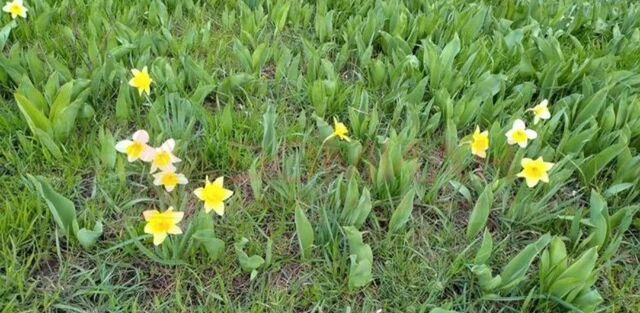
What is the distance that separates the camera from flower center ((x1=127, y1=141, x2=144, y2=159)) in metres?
1.90

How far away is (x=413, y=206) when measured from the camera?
2.10 m

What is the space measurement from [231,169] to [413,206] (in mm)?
620

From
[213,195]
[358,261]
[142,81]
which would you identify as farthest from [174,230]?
[142,81]

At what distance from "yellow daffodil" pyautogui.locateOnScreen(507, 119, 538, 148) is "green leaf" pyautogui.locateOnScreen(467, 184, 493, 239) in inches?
9.3

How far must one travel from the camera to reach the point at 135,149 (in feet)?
6.23

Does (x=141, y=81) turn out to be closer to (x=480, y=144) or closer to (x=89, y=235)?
(x=89, y=235)

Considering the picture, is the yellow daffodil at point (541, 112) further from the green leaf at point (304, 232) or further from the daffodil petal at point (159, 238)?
the daffodil petal at point (159, 238)

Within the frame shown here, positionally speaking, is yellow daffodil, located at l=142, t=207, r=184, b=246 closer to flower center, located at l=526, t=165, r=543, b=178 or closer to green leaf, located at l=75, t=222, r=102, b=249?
green leaf, located at l=75, t=222, r=102, b=249

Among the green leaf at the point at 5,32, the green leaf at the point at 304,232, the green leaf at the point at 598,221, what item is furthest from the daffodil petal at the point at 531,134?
the green leaf at the point at 5,32

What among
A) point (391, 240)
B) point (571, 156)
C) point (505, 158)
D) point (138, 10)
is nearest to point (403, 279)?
point (391, 240)

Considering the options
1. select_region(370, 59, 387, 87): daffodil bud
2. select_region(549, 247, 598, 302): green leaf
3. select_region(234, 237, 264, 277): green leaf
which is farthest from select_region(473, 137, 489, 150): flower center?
select_region(234, 237, 264, 277): green leaf

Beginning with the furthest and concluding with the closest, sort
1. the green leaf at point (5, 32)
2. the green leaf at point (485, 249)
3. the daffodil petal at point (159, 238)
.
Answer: the green leaf at point (5, 32)
the green leaf at point (485, 249)
the daffodil petal at point (159, 238)

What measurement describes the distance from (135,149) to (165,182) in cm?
13

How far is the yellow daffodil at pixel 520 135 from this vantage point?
2.12 meters
